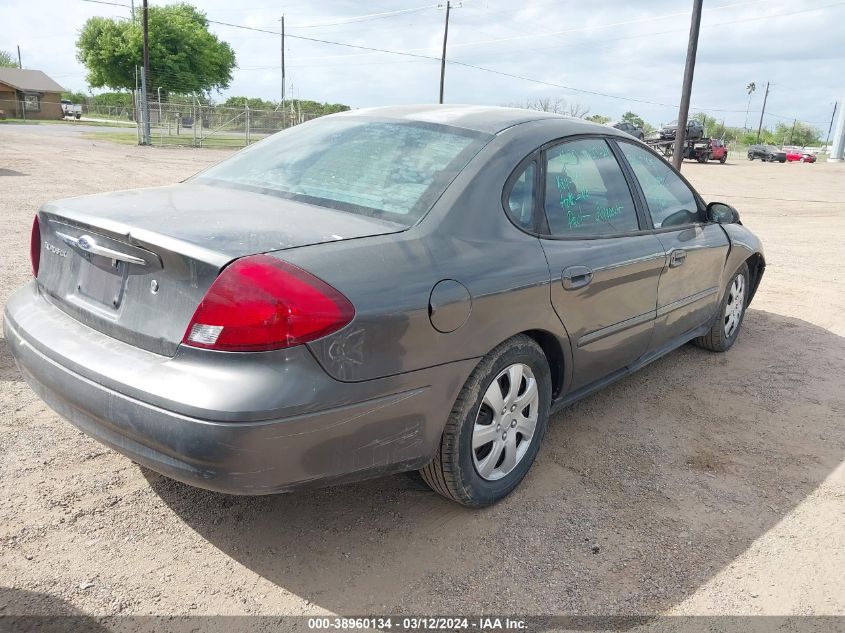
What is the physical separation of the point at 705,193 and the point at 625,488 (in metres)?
18.8

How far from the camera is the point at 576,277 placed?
299 cm

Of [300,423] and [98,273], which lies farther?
[98,273]

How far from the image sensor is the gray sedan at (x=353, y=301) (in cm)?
204

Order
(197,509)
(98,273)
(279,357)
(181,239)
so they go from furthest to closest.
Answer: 1. (197,509)
2. (98,273)
3. (181,239)
4. (279,357)

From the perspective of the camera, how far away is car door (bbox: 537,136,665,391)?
2994mm

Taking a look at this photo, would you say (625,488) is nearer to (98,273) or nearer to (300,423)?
(300,423)

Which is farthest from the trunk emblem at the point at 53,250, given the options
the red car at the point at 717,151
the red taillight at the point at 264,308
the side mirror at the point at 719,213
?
the red car at the point at 717,151

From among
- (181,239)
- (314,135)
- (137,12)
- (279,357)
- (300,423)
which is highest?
(137,12)

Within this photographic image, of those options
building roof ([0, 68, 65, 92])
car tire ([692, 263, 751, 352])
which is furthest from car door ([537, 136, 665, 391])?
building roof ([0, 68, 65, 92])

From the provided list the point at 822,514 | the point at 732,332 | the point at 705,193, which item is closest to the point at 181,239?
the point at 822,514

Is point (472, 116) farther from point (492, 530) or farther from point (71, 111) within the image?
point (71, 111)

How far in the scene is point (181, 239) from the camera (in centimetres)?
217

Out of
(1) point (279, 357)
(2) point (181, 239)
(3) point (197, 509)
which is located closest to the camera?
(1) point (279, 357)

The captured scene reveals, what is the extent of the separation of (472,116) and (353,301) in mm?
1400
